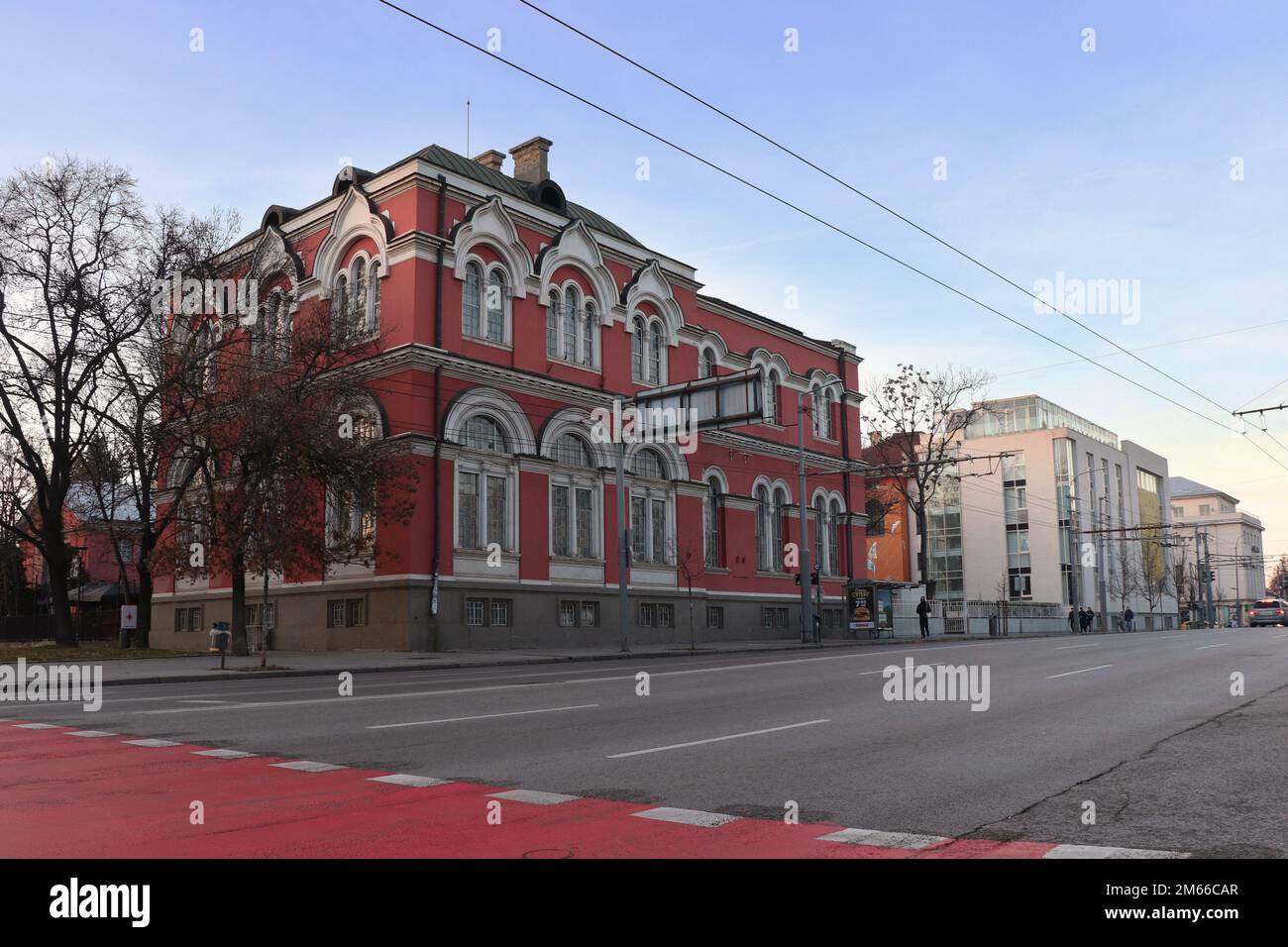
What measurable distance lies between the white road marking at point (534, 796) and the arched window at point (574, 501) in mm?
27787

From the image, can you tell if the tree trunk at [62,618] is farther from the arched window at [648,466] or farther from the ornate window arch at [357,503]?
the arched window at [648,466]

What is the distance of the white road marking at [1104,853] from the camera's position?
552 centimetres

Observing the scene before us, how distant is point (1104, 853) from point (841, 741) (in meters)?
4.87

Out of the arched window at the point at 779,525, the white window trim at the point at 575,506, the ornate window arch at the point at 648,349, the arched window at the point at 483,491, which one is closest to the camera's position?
the arched window at the point at 483,491

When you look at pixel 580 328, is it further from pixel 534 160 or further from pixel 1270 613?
pixel 1270 613

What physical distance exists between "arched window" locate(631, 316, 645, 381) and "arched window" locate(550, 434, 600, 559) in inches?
186

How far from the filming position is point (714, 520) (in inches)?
1725

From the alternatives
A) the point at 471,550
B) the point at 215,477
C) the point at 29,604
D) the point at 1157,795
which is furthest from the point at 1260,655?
the point at 29,604

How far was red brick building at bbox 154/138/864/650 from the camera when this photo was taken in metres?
31.7

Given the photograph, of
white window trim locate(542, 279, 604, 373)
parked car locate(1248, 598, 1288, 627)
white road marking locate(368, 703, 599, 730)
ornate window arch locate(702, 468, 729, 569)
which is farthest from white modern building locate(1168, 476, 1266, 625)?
white road marking locate(368, 703, 599, 730)

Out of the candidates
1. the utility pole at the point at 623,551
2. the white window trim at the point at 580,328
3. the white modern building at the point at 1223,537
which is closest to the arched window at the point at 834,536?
the white window trim at the point at 580,328

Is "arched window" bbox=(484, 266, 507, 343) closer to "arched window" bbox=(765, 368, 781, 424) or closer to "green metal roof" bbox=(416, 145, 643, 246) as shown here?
"green metal roof" bbox=(416, 145, 643, 246)

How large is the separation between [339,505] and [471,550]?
16.4 feet
